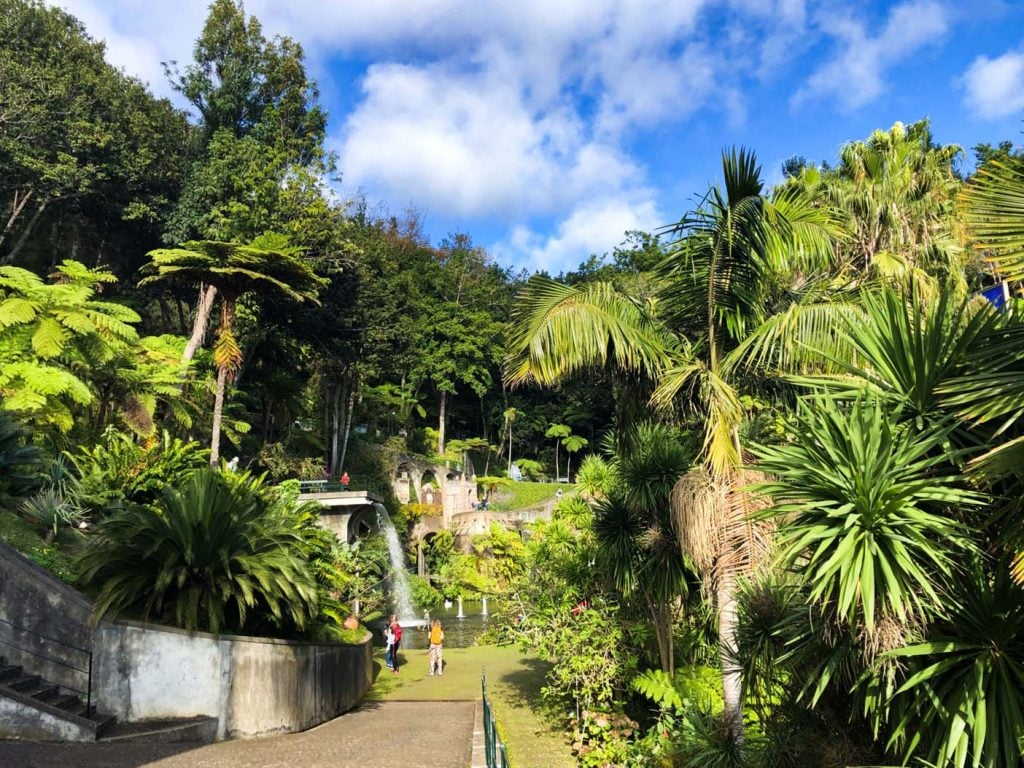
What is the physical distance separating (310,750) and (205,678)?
1.64 metres

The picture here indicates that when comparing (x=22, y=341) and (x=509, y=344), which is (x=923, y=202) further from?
(x=22, y=341)

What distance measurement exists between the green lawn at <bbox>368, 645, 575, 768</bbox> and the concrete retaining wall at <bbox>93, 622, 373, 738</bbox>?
3372 millimetres

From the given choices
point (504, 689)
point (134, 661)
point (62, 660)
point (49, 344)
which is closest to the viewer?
point (62, 660)

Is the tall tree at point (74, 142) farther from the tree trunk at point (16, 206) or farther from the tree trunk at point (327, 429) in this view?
the tree trunk at point (327, 429)

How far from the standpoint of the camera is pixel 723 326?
27.7 ft

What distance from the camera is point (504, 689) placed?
14.5 meters

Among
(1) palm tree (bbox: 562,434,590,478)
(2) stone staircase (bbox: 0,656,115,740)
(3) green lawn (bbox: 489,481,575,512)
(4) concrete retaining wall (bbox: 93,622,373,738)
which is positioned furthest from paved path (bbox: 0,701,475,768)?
(1) palm tree (bbox: 562,434,590,478)

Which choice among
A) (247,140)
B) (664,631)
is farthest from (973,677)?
(247,140)

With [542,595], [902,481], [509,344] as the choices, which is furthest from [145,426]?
[902,481]

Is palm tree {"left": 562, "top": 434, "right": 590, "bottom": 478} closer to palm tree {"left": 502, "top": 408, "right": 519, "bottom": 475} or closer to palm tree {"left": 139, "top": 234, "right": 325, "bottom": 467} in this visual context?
palm tree {"left": 502, "top": 408, "right": 519, "bottom": 475}

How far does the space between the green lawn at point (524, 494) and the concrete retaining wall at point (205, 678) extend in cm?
3297

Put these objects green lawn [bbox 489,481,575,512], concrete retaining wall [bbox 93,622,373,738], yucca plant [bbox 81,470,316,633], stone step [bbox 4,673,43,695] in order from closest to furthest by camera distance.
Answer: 1. stone step [bbox 4,673,43,695]
2. concrete retaining wall [bbox 93,622,373,738]
3. yucca plant [bbox 81,470,316,633]
4. green lawn [bbox 489,481,575,512]

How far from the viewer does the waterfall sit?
26.6 meters

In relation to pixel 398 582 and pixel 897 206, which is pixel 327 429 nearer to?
pixel 398 582
